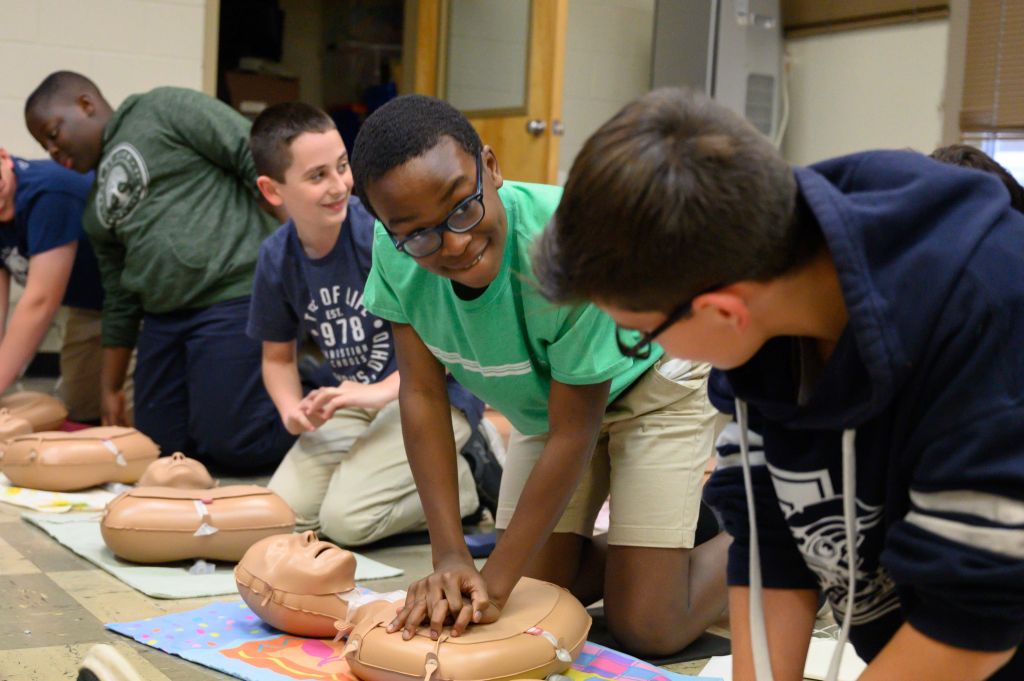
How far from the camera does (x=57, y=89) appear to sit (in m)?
3.05

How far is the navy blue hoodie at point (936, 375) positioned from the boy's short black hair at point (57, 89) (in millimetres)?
2697

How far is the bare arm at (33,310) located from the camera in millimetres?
3033

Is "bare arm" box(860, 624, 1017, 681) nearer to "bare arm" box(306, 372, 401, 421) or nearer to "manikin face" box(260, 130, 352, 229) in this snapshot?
"bare arm" box(306, 372, 401, 421)

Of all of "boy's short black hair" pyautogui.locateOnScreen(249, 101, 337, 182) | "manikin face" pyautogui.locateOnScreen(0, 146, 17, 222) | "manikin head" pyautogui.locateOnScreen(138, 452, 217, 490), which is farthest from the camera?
"manikin face" pyautogui.locateOnScreen(0, 146, 17, 222)

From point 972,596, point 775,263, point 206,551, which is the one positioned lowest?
point 206,551

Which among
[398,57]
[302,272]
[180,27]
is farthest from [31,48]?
[398,57]

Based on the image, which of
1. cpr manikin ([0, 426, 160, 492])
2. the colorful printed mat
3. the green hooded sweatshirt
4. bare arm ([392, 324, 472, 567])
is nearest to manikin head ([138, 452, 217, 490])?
cpr manikin ([0, 426, 160, 492])

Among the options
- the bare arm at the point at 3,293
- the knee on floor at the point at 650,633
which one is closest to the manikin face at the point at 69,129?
the bare arm at the point at 3,293

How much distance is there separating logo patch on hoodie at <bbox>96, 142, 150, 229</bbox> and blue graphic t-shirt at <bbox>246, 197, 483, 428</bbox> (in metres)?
0.74

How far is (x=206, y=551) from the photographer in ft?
6.58

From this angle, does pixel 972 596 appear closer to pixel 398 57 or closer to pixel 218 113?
pixel 218 113

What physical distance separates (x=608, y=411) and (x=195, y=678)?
2.48 feet

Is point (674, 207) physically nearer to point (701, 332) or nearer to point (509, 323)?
point (701, 332)

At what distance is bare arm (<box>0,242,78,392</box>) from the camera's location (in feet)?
9.95
